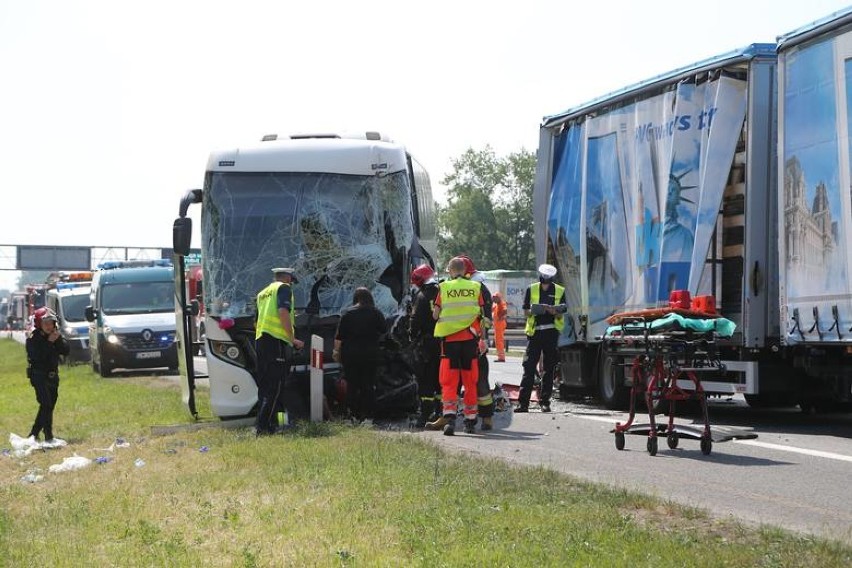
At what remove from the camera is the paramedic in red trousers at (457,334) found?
13.8 meters

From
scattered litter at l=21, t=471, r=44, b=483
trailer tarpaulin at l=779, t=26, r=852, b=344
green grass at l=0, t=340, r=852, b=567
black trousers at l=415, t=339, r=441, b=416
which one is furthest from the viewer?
black trousers at l=415, t=339, r=441, b=416

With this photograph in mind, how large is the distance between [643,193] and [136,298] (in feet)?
60.6

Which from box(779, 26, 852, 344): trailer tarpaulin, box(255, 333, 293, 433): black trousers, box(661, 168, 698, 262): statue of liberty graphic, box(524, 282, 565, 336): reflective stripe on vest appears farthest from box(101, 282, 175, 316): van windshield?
box(779, 26, 852, 344): trailer tarpaulin

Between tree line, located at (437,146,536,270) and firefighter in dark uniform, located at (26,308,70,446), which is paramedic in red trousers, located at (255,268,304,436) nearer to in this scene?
firefighter in dark uniform, located at (26,308,70,446)

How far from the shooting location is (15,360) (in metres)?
46.5

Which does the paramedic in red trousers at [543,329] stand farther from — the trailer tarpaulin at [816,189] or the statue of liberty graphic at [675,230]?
the trailer tarpaulin at [816,189]

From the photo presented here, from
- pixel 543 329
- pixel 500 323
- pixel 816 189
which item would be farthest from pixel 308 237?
pixel 500 323

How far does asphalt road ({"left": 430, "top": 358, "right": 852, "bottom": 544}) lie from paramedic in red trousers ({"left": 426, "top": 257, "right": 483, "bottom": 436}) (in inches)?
17.3

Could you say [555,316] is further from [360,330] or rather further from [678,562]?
[678,562]

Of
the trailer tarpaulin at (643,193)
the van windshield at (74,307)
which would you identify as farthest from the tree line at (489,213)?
the trailer tarpaulin at (643,193)

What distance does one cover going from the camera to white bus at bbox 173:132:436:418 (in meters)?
15.4

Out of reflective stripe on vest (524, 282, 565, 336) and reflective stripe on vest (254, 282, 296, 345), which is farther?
reflective stripe on vest (524, 282, 565, 336)

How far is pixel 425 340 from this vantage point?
1492 cm

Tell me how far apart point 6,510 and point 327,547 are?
3860 millimetres
